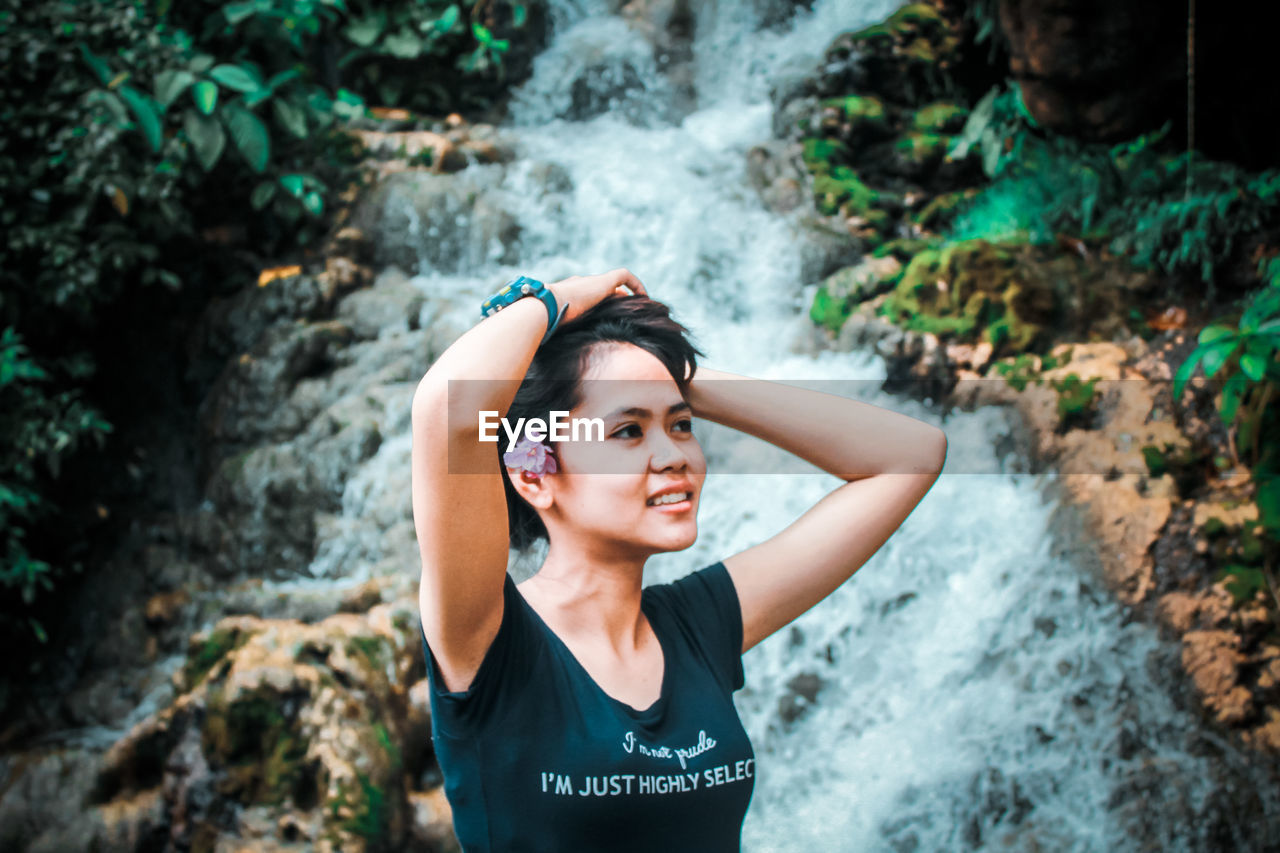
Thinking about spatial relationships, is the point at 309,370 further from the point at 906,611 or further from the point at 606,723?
the point at 606,723

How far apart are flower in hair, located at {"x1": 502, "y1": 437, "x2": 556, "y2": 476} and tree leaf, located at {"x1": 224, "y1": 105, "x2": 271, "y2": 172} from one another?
4862 millimetres

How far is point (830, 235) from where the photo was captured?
18.8 ft

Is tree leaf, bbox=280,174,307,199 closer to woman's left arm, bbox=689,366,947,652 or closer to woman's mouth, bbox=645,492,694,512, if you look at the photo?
woman's left arm, bbox=689,366,947,652

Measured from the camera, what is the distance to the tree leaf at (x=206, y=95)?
504 cm

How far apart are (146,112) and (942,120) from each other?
16.6 feet

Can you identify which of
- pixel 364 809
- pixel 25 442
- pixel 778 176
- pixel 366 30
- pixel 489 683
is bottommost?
pixel 364 809

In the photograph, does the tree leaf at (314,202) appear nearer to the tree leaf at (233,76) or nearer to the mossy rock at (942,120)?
the tree leaf at (233,76)

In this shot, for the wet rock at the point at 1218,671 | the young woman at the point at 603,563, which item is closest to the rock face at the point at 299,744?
the young woman at the point at 603,563

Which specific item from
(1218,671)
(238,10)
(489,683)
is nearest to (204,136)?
(238,10)

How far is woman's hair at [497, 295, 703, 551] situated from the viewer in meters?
1.26

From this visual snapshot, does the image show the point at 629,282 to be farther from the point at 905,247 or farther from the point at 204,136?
the point at 204,136

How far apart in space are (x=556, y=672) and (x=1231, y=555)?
3192 mm

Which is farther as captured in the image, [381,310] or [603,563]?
[381,310]

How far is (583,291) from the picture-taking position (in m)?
1.25
